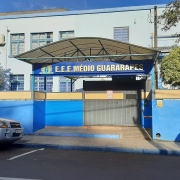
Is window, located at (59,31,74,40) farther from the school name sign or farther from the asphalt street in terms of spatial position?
the asphalt street

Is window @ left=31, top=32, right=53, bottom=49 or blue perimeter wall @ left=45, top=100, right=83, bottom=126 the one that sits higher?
window @ left=31, top=32, right=53, bottom=49

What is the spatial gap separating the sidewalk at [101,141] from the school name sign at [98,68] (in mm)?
2854

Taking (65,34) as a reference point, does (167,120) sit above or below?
below

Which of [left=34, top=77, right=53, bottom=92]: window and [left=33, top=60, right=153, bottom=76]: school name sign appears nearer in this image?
[left=33, top=60, right=153, bottom=76]: school name sign

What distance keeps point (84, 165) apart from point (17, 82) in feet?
49.7

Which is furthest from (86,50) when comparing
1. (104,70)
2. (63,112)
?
(63,112)

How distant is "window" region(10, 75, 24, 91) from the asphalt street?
39.7 ft

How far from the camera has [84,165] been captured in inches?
263

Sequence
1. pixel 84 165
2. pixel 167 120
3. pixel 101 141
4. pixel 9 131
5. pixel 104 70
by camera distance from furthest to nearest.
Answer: pixel 104 70 < pixel 167 120 < pixel 101 141 < pixel 9 131 < pixel 84 165

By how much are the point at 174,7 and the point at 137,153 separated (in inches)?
301

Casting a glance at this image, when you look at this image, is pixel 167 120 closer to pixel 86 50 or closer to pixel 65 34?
pixel 86 50

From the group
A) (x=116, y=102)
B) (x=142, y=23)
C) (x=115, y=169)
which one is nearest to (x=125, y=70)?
(x=116, y=102)

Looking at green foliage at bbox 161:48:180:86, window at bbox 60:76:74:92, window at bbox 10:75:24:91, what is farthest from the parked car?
window at bbox 10:75:24:91

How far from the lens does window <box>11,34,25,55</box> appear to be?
68.4 feet
